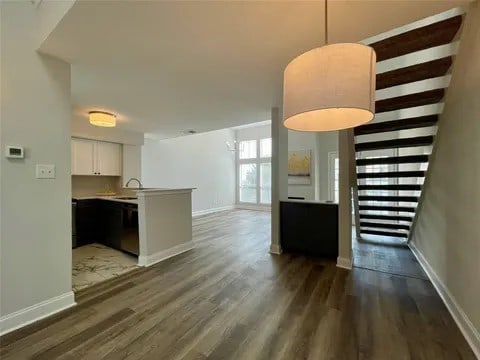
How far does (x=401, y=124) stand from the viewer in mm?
2711

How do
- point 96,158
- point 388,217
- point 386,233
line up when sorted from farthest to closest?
point 96,158 < point 386,233 < point 388,217

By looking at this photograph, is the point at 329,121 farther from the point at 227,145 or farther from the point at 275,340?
the point at 227,145

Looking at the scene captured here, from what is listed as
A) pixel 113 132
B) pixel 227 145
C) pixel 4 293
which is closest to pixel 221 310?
pixel 4 293

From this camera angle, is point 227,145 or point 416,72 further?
point 227,145

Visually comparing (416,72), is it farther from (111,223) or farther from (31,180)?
(111,223)

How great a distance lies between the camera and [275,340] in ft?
5.55

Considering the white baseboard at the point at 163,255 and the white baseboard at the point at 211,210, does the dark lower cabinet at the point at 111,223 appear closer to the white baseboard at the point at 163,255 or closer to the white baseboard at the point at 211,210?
the white baseboard at the point at 163,255

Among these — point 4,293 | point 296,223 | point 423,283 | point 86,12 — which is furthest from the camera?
point 296,223

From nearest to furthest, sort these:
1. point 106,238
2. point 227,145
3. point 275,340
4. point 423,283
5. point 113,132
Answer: point 275,340 → point 423,283 → point 106,238 → point 113,132 → point 227,145

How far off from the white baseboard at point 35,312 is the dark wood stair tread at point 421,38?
11.9ft

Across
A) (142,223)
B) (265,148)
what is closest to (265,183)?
(265,148)

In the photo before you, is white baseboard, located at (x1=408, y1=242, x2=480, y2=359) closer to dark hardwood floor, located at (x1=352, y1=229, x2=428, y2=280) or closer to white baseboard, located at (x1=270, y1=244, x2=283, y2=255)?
dark hardwood floor, located at (x1=352, y1=229, x2=428, y2=280)

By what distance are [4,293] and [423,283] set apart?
4.03m

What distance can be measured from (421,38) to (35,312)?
13.0 ft
